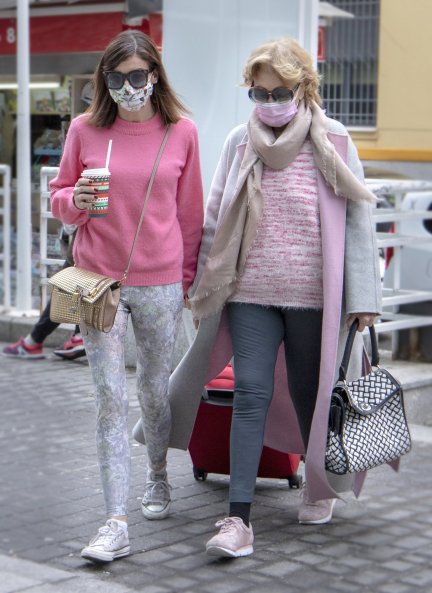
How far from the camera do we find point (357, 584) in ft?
14.0

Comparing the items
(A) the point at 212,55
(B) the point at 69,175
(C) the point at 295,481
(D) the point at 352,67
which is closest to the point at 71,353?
(A) the point at 212,55

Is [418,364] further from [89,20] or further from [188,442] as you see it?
[89,20]

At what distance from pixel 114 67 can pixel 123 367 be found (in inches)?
43.8

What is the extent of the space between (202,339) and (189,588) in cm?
107

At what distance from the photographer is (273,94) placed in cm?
461

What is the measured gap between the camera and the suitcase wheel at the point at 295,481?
5.47 metres

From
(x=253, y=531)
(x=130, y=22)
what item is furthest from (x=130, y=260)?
(x=130, y=22)

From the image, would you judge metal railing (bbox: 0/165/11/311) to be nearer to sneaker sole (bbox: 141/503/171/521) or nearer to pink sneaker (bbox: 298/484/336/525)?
sneaker sole (bbox: 141/503/171/521)

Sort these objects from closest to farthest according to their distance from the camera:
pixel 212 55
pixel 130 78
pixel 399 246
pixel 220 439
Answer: pixel 130 78, pixel 220 439, pixel 399 246, pixel 212 55

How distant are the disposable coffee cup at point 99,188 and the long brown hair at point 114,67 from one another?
1.19 ft

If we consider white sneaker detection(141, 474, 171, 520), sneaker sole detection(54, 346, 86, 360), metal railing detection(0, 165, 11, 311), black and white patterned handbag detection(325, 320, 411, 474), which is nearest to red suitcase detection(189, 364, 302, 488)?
white sneaker detection(141, 474, 171, 520)

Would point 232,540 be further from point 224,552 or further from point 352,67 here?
point 352,67

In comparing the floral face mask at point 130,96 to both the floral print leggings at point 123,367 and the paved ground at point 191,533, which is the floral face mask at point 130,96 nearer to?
the floral print leggings at point 123,367

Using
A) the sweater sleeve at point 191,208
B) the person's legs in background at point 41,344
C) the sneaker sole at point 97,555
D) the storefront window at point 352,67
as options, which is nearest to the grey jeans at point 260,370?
the sweater sleeve at point 191,208
